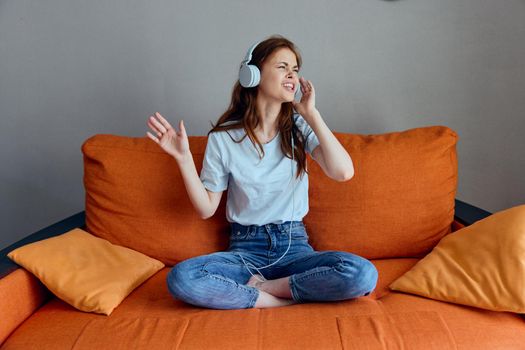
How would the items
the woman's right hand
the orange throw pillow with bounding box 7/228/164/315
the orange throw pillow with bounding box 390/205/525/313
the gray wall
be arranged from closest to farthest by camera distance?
1. the orange throw pillow with bounding box 390/205/525/313
2. the orange throw pillow with bounding box 7/228/164/315
3. the woman's right hand
4. the gray wall

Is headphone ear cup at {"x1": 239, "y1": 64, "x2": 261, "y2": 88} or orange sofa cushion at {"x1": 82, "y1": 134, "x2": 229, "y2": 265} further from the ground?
headphone ear cup at {"x1": 239, "y1": 64, "x2": 261, "y2": 88}

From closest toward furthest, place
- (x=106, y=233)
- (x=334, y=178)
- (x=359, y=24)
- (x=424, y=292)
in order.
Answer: (x=424, y=292) < (x=334, y=178) < (x=106, y=233) < (x=359, y=24)

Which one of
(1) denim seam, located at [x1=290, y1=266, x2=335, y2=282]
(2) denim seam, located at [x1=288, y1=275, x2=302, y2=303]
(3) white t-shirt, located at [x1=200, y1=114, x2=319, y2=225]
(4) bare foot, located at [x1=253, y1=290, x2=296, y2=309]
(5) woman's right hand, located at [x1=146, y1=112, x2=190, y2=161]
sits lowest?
(4) bare foot, located at [x1=253, y1=290, x2=296, y2=309]

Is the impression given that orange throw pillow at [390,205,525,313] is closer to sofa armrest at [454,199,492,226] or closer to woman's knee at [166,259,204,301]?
sofa armrest at [454,199,492,226]

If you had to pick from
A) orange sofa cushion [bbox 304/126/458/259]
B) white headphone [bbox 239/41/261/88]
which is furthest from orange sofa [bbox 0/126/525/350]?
white headphone [bbox 239/41/261/88]

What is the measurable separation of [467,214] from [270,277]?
0.71 m

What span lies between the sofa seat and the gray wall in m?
0.97

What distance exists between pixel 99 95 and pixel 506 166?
1703mm

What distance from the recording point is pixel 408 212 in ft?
6.41

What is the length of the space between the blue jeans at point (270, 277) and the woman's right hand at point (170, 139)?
329 mm

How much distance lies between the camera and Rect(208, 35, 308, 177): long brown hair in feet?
6.19

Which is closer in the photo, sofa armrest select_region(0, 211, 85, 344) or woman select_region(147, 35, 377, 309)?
sofa armrest select_region(0, 211, 85, 344)

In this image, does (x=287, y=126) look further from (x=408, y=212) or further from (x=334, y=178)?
(x=408, y=212)

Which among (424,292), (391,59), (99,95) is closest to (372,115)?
(391,59)
